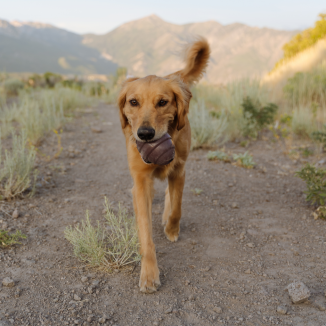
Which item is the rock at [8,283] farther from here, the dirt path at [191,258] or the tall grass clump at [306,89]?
the tall grass clump at [306,89]

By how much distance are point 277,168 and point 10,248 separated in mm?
4129

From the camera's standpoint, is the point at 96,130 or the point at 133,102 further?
the point at 96,130

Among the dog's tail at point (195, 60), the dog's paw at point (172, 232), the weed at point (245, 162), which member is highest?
the dog's tail at point (195, 60)

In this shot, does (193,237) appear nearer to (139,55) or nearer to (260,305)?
(260,305)

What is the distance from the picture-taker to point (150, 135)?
2.44 m

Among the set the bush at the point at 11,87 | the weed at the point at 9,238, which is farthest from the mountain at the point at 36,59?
the weed at the point at 9,238

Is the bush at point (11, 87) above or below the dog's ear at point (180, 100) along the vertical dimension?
below

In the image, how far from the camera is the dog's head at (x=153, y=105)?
8.18ft

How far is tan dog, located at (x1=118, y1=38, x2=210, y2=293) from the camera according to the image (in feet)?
8.02

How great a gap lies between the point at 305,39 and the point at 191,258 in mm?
16926

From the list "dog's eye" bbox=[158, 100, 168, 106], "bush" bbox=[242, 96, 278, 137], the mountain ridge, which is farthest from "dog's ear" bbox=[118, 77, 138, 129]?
the mountain ridge

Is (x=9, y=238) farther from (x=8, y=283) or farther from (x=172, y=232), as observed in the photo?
(x=172, y=232)

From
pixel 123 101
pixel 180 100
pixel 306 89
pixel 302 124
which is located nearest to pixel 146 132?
pixel 180 100

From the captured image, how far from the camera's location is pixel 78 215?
3.56 metres
